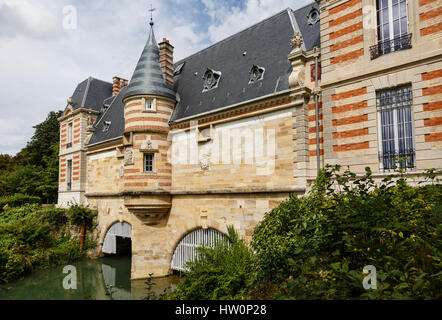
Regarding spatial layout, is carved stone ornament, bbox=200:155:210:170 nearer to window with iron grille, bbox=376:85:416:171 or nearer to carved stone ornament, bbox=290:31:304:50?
carved stone ornament, bbox=290:31:304:50

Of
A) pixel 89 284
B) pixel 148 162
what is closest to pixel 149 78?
pixel 148 162

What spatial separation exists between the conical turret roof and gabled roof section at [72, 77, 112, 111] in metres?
9.60

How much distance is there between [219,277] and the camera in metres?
7.15

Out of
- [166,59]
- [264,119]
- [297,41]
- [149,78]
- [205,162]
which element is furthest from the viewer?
[166,59]

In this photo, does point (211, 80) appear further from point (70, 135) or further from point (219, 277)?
point (70, 135)

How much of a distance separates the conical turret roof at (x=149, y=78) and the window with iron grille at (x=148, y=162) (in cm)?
280

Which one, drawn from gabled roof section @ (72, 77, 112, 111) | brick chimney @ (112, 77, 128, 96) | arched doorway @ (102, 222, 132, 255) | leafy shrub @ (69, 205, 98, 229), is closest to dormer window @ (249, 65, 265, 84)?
arched doorway @ (102, 222, 132, 255)

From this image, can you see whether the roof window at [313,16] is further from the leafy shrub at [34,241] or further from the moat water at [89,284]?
the leafy shrub at [34,241]

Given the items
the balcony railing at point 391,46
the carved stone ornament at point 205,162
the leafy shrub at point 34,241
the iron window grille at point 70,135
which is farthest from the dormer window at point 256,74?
the iron window grille at point 70,135

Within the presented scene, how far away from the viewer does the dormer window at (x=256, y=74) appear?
1107cm

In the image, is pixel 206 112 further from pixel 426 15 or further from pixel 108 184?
pixel 108 184

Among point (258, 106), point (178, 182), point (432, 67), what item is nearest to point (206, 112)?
point (258, 106)

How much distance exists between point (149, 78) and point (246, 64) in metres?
4.49

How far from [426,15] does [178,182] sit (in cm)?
994
